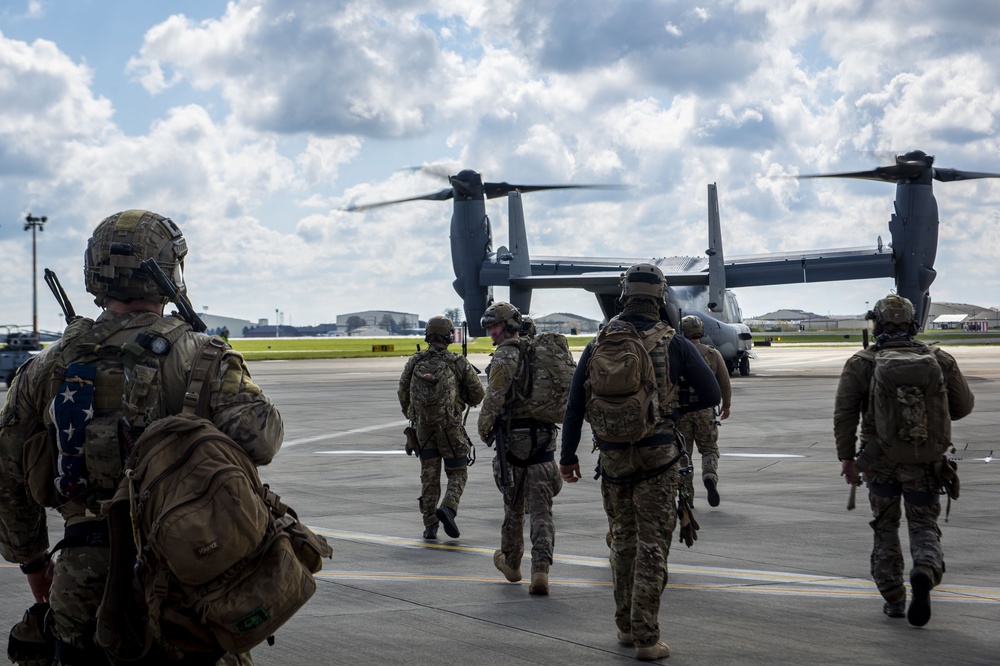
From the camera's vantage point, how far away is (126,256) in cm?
369

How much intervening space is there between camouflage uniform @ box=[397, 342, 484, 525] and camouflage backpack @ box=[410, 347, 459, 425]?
1 centimetres

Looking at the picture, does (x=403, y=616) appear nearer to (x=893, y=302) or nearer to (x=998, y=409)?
(x=893, y=302)

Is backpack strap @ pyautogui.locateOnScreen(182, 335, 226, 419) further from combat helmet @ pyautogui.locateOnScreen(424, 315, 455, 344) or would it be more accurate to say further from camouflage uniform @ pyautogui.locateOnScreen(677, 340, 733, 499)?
camouflage uniform @ pyautogui.locateOnScreen(677, 340, 733, 499)

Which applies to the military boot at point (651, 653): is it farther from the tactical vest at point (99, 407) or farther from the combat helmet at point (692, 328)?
the combat helmet at point (692, 328)

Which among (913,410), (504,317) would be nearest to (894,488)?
(913,410)

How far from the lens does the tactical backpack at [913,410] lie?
632 centimetres

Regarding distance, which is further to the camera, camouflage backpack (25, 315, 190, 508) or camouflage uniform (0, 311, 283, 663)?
camouflage backpack (25, 315, 190, 508)

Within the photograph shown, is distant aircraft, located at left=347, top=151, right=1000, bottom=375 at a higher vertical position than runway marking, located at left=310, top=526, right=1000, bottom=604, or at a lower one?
higher

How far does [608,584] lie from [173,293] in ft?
14.5

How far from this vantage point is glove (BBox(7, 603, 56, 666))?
348 centimetres

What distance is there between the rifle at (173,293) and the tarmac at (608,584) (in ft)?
8.07

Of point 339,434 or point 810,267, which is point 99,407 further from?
point 810,267

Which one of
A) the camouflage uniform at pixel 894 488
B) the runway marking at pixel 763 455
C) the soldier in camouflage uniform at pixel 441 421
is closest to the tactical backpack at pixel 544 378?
the soldier in camouflage uniform at pixel 441 421

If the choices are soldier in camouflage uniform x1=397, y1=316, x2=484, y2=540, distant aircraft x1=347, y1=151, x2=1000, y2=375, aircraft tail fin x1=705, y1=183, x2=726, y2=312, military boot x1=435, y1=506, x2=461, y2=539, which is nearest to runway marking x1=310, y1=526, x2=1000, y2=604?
military boot x1=435, y1=506, x2=461, y2=539
